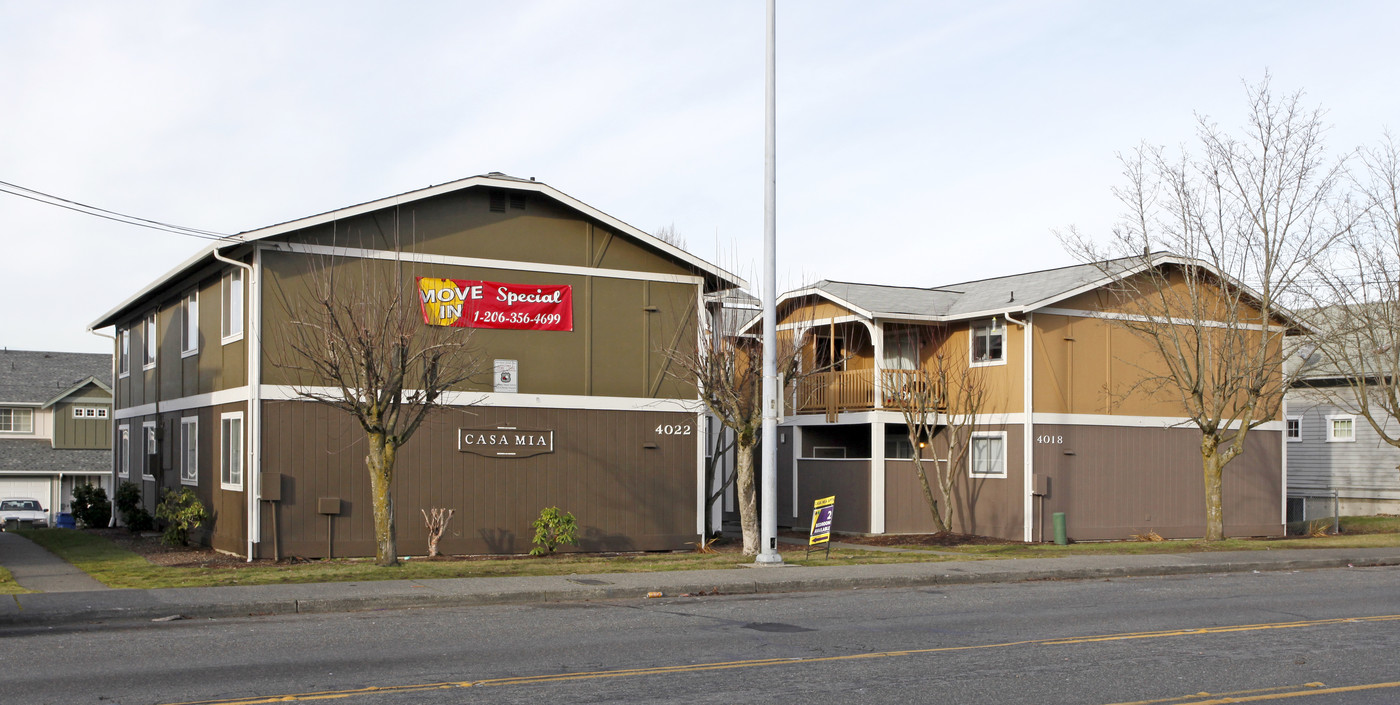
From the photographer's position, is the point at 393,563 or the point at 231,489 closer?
the point at 393,563

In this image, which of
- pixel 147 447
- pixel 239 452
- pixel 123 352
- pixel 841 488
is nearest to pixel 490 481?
pixel 239 452

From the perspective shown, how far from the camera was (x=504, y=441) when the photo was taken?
21719 mm

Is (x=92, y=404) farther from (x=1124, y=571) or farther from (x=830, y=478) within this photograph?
(x=1124, y=571)

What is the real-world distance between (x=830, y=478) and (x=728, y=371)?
31.1 ft

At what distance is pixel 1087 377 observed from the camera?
27.9m

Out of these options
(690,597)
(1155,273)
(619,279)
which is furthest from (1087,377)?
(690,597)

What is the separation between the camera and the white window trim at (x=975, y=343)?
27.8 meters

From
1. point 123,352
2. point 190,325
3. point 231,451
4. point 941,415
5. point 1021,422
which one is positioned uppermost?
point 190,325

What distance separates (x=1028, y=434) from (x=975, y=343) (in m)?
2.84

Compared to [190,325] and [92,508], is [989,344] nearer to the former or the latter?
[190,325]

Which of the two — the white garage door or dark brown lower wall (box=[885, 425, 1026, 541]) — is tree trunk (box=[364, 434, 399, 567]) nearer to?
dark brown lower wall (box=[885, 425, 1026, 541])

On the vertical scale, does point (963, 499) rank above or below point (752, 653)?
below

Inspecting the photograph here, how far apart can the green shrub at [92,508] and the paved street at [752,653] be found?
1895cm

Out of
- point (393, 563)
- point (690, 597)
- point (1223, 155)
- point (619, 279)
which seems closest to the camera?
point (690, 597)
